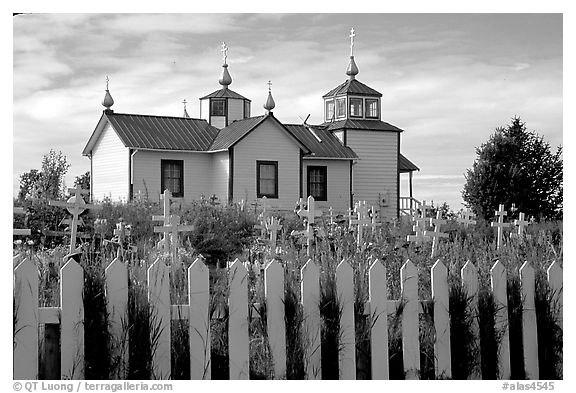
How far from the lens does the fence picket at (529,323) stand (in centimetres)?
522

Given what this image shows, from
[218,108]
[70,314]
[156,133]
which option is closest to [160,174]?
[156,133]

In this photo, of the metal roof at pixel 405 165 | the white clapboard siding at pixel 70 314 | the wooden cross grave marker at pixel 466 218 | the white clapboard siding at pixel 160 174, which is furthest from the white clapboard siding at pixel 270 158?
the white clapboard siding at pixel 70 314

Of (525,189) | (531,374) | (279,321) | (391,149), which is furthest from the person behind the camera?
(391,149)

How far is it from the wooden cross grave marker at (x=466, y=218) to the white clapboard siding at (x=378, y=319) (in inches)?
355

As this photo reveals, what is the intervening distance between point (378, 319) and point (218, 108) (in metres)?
18.3

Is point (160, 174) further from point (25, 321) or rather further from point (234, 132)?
point (25, 321)

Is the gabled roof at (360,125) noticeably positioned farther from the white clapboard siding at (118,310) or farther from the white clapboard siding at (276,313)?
the white clapboard siding at (118,310)

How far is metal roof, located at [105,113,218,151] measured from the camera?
768 inches

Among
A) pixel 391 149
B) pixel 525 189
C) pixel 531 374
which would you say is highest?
pixel 391 149

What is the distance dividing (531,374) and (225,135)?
16.4 metres

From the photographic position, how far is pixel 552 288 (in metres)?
5.31

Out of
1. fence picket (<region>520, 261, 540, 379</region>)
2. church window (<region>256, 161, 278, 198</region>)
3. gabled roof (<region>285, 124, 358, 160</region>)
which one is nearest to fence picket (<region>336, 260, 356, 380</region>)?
fence picket (<region>520, 261, 540, 379</region>)
